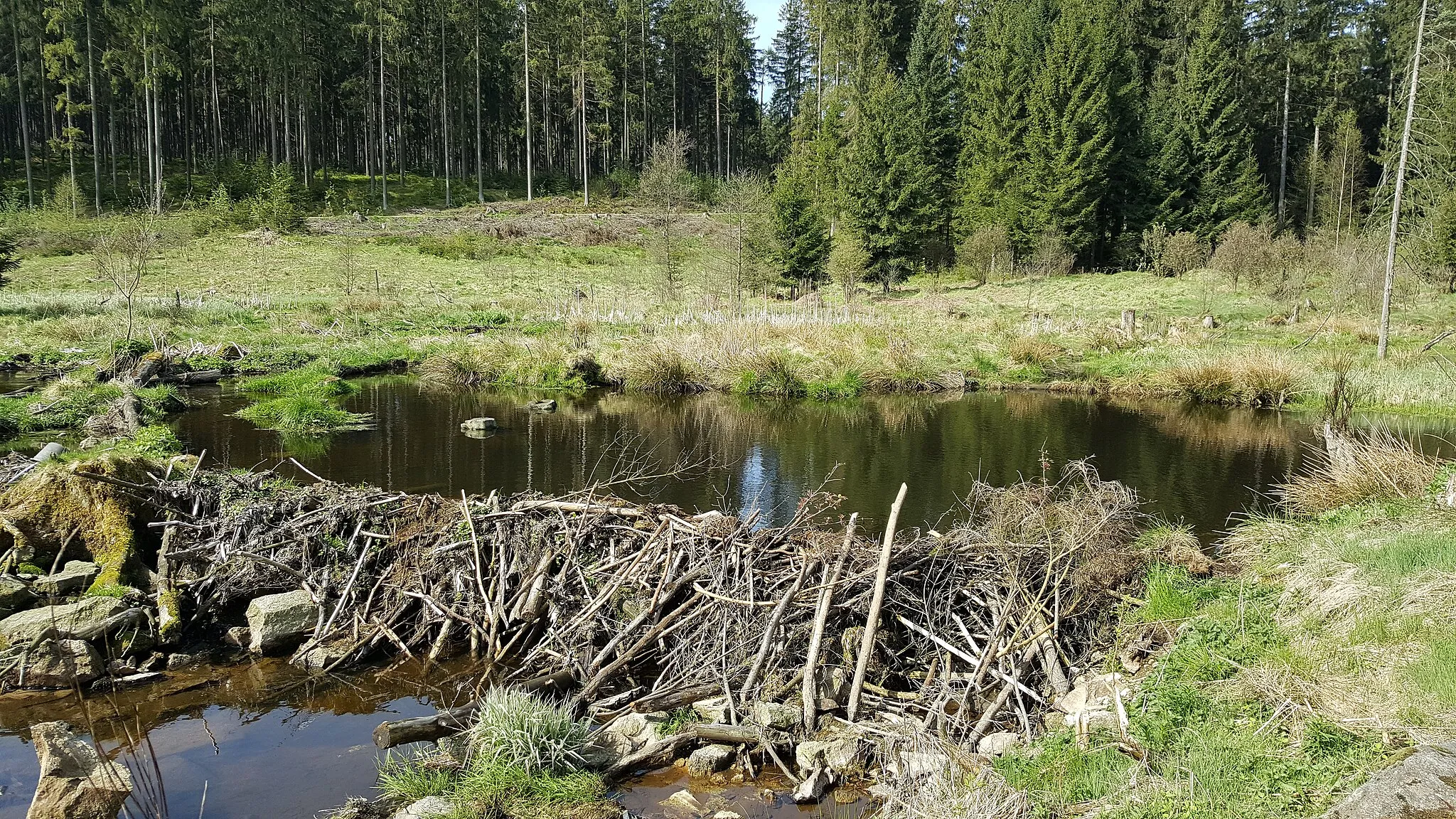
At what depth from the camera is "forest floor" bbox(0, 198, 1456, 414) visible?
95.9 feet

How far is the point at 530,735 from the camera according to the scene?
22.0ft

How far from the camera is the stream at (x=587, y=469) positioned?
23.7ft

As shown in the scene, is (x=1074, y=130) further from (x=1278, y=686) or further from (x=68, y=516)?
(x=68, y=516)

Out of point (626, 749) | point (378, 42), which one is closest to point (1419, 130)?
point (626, 749)

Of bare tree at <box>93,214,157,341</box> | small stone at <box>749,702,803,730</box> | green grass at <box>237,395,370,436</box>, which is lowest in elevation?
small stone at <box>749,702,803,730</box>

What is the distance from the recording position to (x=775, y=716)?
24.5 ft

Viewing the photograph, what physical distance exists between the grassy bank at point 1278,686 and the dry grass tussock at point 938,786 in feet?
0.69

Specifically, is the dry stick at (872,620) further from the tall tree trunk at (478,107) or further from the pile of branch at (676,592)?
the tall tree trunk at (478,107)

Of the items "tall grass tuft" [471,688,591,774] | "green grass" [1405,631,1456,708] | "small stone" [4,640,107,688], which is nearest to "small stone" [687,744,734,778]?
"tall grass tuft" [471,688,591,774]

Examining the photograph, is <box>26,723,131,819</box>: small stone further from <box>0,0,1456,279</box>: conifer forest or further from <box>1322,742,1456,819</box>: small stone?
<box>0,0,1456,279</box>: conifer forest

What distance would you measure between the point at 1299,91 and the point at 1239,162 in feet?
47.9

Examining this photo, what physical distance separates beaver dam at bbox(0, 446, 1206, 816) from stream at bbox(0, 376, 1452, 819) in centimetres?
39

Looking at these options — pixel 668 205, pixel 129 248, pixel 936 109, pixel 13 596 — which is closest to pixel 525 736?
pixel 13 596

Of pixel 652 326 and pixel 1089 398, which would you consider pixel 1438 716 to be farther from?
pixel 652 326
